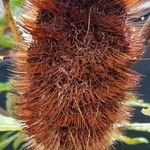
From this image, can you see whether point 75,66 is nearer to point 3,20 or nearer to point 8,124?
point 8,124

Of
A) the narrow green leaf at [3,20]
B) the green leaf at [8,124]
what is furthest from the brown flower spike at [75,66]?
the narrow green leaf at [3,20]

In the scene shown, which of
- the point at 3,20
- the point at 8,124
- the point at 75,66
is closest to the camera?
the point at 75,66

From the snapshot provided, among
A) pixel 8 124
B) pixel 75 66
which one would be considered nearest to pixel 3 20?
pixel 8 124

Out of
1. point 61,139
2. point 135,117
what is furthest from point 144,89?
point 61,139

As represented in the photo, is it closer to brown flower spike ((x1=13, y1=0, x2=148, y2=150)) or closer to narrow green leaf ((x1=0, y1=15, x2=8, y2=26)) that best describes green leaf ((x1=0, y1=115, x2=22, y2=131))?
brown flower spike ((x1=13, y1=0, x2=148, y2=150))

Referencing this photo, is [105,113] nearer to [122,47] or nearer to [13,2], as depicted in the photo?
[122,47]
